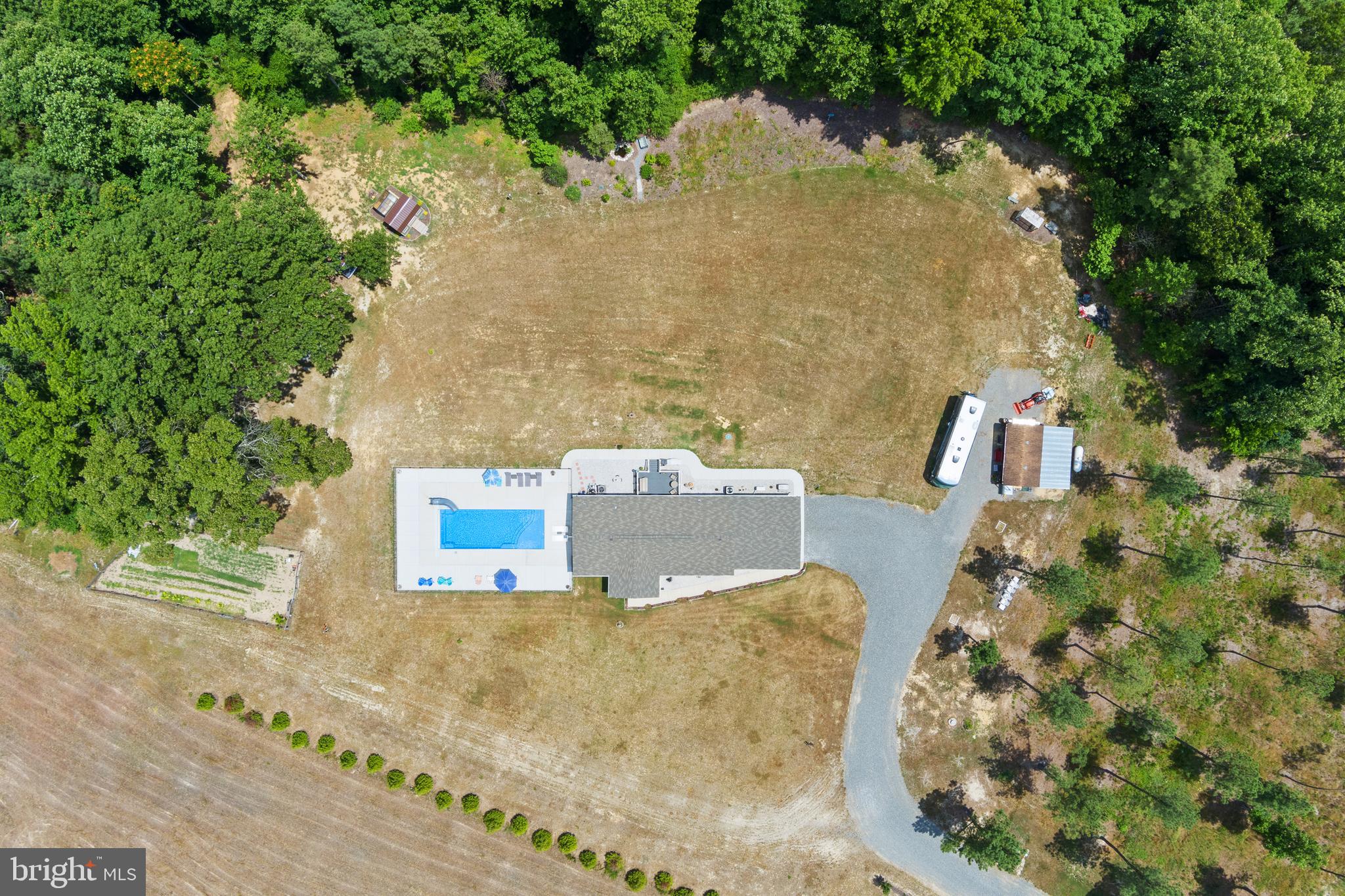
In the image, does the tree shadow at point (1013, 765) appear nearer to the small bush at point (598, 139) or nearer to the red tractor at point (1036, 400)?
the red tractor at point (1036, 400)

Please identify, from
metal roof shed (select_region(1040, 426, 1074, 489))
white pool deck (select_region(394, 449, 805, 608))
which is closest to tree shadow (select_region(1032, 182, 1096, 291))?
metal roof shed (select_region(1040, 426, 1074, 489))

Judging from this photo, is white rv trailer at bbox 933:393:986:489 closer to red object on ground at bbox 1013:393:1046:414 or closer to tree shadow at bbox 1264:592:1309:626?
red object on ground at bbox 1013:393:1046:414

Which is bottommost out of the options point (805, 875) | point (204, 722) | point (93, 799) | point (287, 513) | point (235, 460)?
point (805, 875)

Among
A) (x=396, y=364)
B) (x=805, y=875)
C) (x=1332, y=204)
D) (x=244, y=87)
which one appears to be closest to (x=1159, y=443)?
(x=1332, y=204)

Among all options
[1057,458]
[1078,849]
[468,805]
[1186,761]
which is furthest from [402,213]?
[1186,761]

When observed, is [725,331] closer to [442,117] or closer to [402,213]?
[402,213]

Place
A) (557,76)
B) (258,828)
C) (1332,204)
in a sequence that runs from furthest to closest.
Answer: (258,828)
(557,76)
(1332,204)

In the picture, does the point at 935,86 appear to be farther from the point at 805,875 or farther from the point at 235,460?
the point at 805,875
